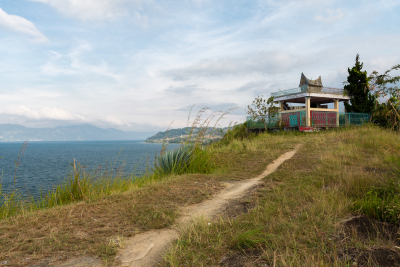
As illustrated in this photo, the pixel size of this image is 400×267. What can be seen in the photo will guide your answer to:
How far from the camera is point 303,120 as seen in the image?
81.9 ft

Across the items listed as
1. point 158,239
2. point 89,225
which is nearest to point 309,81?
point 158,239

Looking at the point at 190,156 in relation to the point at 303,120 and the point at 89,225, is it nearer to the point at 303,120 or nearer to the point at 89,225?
the point at 89,225

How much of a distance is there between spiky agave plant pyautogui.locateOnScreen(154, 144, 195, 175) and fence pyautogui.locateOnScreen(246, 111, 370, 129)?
18.5m

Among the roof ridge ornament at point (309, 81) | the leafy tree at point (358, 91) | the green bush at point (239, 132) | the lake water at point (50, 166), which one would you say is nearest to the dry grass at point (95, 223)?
the lake water at point (50, 166)

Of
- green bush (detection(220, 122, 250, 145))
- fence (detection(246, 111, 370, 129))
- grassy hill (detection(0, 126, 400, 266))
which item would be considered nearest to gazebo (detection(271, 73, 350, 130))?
fence (detection(246, 111, 370, 129))

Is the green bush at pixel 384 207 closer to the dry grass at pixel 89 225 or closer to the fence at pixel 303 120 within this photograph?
the dry grass at pixel 89 225

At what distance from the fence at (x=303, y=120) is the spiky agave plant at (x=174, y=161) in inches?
729

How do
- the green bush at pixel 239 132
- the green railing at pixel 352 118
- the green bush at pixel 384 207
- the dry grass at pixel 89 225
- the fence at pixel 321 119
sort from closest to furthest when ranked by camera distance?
the dry grass at pixel 89 225
the green bush at pixel 384 207
the green bush at pixel 239 132
the fence at pixel 321 119
the green railing at pixel 352 118

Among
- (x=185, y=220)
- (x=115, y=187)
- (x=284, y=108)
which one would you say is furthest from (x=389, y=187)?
(x=284, y=108)

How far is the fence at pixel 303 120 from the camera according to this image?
2516cm

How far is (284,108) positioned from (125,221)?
28.6 metres

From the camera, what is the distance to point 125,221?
4.34 metres

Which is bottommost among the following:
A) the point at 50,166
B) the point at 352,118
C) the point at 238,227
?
Answer: the point at 50,166

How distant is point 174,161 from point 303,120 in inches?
779
